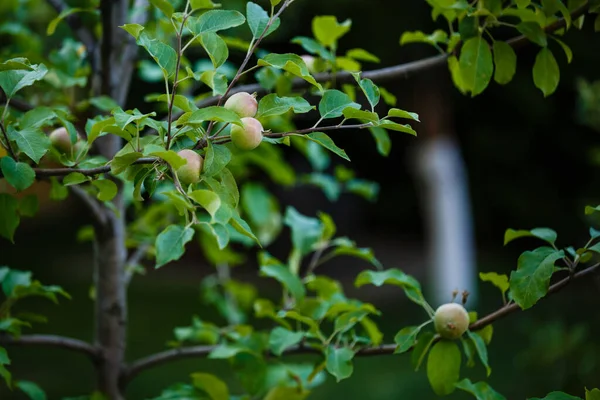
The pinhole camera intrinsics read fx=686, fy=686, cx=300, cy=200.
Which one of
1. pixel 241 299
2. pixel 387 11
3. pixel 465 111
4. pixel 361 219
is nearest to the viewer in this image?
pixel 241 299

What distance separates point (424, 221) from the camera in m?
6.98

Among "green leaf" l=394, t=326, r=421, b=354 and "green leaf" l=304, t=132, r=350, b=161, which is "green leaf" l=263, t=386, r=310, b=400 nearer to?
"green leaf" l=394, t=326, r=421, b=354

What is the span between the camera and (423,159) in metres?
4.62

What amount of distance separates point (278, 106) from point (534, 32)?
392 mm

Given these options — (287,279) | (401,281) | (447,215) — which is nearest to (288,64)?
(401,281)

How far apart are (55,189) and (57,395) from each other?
2184mm

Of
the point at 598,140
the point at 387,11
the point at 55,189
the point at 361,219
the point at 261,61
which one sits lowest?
the point at 361,219

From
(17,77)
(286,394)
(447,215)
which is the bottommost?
(447,215)

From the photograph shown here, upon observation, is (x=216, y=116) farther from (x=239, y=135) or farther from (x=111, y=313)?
(x=111, y=313)

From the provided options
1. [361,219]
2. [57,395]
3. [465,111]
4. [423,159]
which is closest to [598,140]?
[465,111]

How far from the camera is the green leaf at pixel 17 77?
0.71 meters

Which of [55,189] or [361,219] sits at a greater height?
[55,189]

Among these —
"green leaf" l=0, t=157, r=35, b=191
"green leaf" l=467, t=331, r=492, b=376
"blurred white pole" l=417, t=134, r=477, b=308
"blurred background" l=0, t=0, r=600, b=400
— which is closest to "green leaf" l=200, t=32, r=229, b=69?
"green leaf" l=0, t=157, r=35, b=191

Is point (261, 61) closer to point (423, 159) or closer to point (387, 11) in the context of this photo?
point (423, 159)
